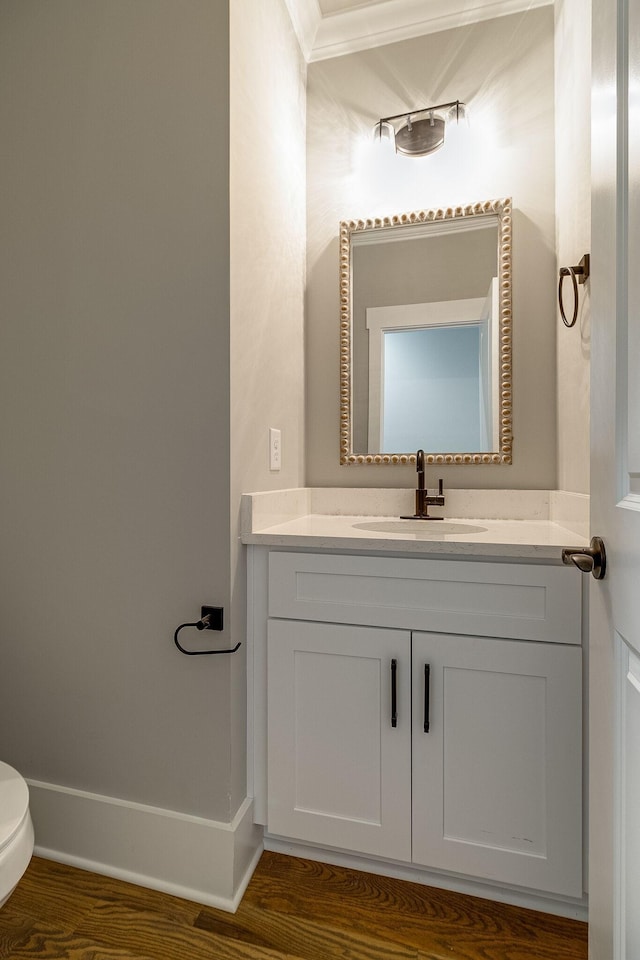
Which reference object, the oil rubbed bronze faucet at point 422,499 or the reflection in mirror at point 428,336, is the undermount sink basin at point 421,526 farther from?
the reflection in mirror at point 428,336

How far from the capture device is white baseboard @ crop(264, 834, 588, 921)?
3.93 ft

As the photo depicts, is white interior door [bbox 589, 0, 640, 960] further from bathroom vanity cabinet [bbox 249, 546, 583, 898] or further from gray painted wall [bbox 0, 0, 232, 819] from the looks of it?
gray painted wall [bbox 0, 0, 232, 819]

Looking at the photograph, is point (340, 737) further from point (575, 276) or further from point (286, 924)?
point (575, 276)

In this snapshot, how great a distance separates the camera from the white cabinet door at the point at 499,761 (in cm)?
113

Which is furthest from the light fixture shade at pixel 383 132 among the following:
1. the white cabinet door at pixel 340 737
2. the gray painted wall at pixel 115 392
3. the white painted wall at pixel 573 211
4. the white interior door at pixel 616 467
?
the white cabinet door at pixel 340 737

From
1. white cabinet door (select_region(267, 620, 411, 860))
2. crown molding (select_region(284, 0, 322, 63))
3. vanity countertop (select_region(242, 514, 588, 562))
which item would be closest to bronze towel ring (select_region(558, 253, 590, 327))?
vanity countertop (select_region(242, 514, 588, 562))

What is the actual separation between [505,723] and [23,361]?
63.2 inches

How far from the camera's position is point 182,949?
1121mm

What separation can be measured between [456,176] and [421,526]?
1230 mm

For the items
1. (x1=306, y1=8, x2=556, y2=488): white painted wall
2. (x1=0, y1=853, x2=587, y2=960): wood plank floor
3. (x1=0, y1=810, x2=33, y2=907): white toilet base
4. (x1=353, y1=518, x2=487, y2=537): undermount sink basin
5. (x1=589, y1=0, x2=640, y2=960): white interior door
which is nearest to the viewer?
(x1=589, y1=0, x2=640, y2=960): white interior door

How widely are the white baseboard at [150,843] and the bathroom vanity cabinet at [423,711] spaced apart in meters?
0.12

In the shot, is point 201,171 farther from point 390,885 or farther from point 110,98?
point 390,885

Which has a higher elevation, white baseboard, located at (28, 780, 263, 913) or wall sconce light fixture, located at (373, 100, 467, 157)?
wall sconce light fixture, located at (373, 100, 467, 157)

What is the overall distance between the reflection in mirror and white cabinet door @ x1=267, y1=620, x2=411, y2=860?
2.44ft
